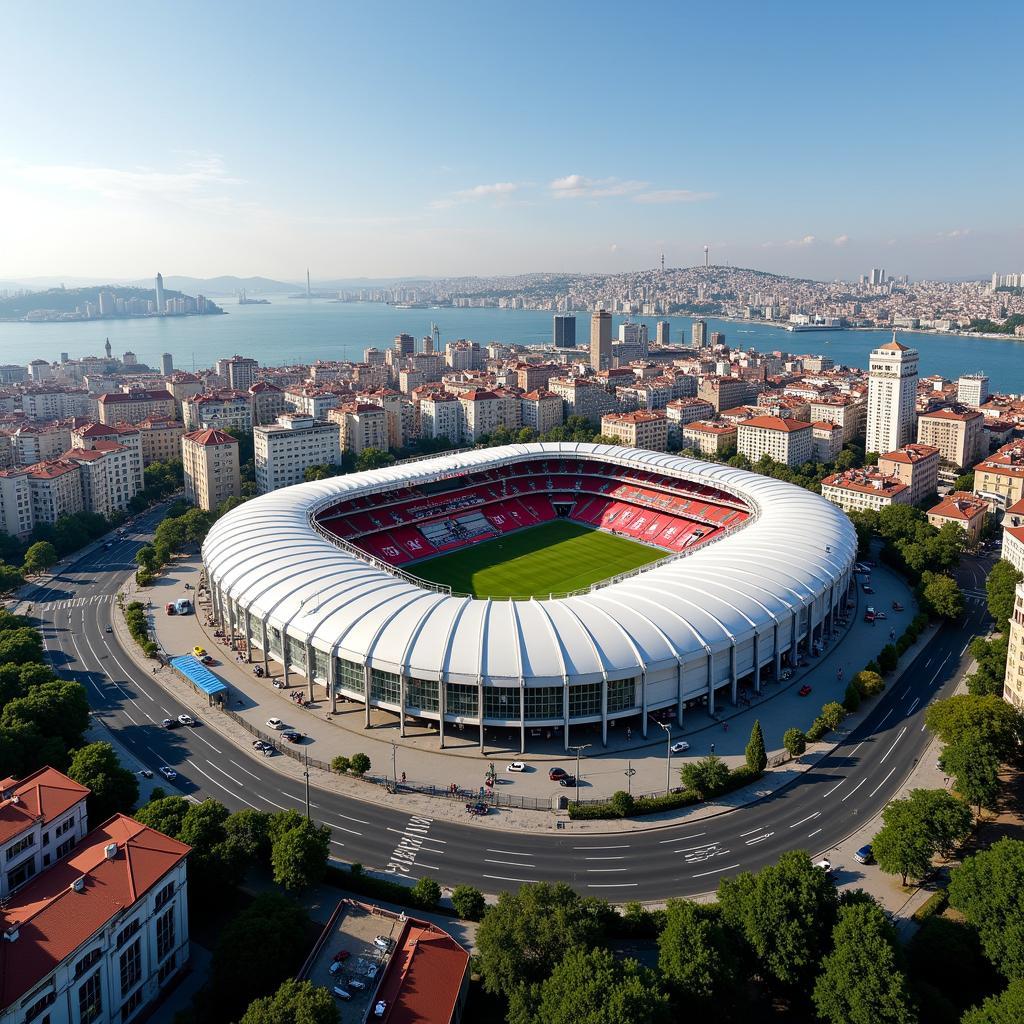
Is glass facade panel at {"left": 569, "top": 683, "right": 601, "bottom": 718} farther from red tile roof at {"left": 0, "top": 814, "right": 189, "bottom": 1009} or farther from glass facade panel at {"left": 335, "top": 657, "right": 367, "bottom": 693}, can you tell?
red tile roof at {"left": 0, "top": 814, "right": 189, "bottom": 1009}

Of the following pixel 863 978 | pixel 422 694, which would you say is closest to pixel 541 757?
pixel 422 694

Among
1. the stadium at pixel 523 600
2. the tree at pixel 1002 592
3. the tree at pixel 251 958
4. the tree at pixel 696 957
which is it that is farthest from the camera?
the tree at pixel 1002 592

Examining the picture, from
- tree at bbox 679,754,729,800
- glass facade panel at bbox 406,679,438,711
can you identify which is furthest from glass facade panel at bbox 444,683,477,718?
tree at bbox 679,754,729,800

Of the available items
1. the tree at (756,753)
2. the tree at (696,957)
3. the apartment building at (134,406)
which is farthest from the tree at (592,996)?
the apartment building at (134,406)

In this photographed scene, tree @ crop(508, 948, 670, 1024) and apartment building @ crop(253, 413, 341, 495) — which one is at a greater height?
apartment building @ crop(253, 413, 341, 495)

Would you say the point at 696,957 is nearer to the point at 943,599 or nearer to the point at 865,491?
the point at 943,599

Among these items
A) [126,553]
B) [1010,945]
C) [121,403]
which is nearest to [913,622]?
[1010,945]

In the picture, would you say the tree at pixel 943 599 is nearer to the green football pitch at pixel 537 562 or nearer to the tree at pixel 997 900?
the green football pitch at pixel 537 562

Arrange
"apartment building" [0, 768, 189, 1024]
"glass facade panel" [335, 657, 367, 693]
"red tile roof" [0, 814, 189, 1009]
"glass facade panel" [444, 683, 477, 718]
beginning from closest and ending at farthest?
"red tile roof" [0, 814, 189, 1009]
"apartment building" [0, 768, 189, 1024]
"glass facade panel" [444, 683, 477, 718]
"glass facade panel" [335, 657, 367, 693]
